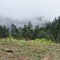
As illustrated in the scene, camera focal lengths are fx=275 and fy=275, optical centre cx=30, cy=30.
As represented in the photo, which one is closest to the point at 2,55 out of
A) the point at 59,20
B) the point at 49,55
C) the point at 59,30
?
the point at 49,55

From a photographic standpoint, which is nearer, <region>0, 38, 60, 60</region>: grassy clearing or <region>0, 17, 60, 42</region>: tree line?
<region>0, 38, 60, 60</region>: grassy clearing

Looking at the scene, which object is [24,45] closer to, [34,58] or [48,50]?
[48,50]

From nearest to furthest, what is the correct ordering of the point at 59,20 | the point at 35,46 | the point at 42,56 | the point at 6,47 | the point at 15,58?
the point at 15,58 → the point at 42,56 → the point at 6,47 → the point at 35,46 → the point at 59,20

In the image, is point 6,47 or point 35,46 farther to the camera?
point 35,46

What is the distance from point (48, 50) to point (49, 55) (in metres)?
0.63

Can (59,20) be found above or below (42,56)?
above

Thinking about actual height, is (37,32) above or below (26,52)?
above

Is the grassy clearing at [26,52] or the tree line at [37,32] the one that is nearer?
the grassy clearing at [26,52]

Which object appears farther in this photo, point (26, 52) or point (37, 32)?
point (37, 32)

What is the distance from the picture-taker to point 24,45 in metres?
8.21

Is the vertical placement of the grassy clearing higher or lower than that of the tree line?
lower

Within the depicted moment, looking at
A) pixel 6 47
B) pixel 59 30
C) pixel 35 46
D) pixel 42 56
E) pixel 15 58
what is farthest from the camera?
pixel 59 30

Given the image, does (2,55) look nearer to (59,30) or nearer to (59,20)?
(59,30)

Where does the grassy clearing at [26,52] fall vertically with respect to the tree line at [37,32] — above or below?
below
